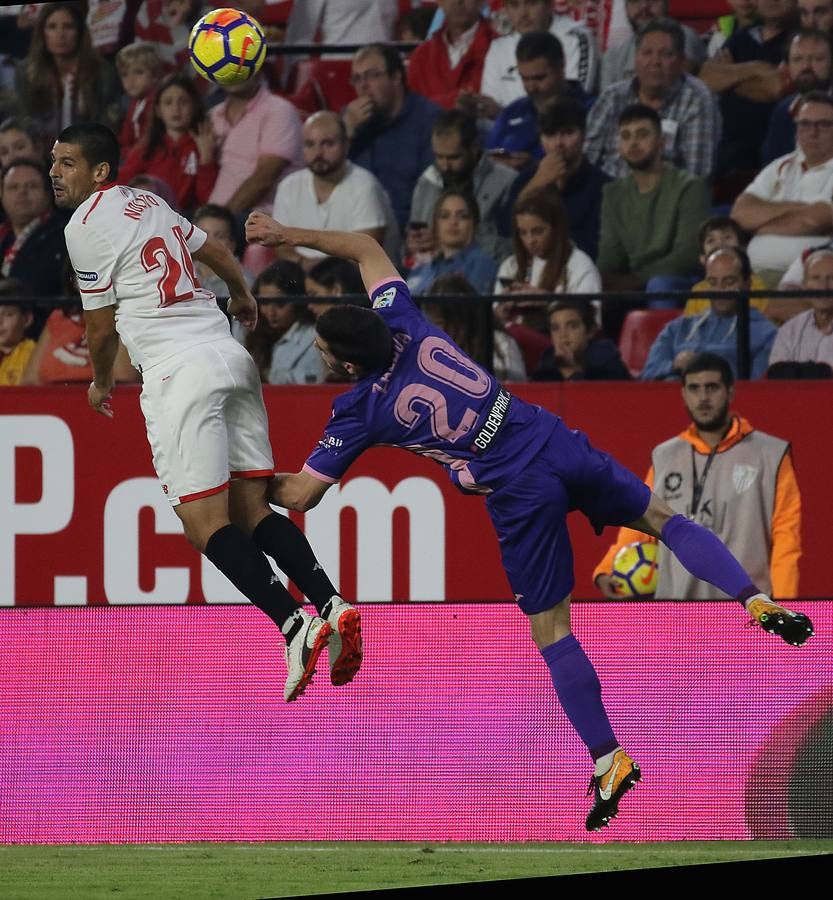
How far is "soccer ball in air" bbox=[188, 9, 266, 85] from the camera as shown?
25.1ft

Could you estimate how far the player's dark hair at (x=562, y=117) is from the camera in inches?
420

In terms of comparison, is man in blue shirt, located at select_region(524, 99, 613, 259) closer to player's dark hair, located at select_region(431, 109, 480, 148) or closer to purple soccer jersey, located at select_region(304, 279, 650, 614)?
player's dark hair, located at select_region(431, 109, 480, 148)

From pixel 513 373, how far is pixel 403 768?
10.8 ft

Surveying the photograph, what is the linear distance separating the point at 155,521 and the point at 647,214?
3562 millimetres

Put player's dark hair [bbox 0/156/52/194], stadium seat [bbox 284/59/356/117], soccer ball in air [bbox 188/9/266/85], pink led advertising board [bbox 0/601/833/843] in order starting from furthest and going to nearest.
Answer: stadium seat [bbox 284/59/356/117] → player's dark hair [bbox 0/156/52/194] → soccer ball in air [bbox 188/9/266/85] → pink led advertising board [bbox 0/601/833/843]

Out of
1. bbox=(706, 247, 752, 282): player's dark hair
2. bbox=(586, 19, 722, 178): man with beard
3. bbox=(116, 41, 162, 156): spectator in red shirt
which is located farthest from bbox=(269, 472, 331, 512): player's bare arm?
bbox=(116, 41, 162, 156): spectator in red shirt

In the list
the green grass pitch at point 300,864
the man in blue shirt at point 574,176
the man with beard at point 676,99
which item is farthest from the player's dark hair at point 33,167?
the green grass pitch at point 300,864

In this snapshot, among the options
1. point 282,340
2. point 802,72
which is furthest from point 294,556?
point 802,72

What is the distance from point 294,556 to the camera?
668cm

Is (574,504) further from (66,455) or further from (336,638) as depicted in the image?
(66,455)

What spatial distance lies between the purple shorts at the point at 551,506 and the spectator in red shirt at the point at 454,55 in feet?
18.3

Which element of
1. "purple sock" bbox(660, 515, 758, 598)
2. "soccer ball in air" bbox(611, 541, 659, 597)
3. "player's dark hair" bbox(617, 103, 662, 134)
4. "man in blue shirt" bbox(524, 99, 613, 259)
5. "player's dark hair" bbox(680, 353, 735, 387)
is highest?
"player's dark hair" bbox(617, 103, 662, 134)

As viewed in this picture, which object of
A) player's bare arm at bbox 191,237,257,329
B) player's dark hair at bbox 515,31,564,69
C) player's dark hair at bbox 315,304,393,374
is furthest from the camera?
player's dark hair at bbox 515,31,564,69

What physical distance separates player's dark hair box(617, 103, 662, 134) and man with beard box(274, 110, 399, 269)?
1.59 metres
